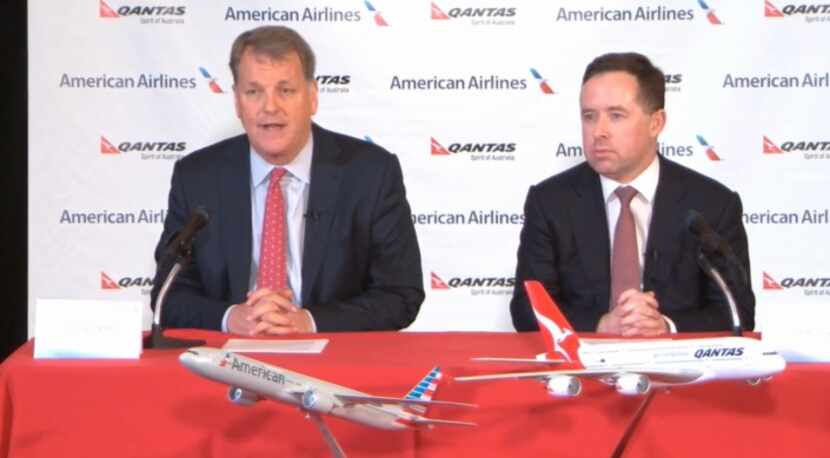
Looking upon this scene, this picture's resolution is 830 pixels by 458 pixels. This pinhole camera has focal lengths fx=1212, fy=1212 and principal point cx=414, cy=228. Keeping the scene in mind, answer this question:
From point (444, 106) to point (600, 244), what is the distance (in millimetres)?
1475

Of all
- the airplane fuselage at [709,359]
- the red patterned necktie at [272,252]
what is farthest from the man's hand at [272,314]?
the airplane fuselage at [709,359]

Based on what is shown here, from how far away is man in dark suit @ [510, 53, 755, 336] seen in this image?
13.5 ft

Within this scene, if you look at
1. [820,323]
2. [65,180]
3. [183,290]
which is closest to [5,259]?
[65,180]

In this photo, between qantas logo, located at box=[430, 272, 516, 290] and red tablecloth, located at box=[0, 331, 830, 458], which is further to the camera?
qantas logo, located at box=[430, 272, 516, 290]

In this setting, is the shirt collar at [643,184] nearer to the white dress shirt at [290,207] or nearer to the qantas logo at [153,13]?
the white dress shirt at [290,207]

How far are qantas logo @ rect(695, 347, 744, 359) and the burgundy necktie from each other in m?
1.30

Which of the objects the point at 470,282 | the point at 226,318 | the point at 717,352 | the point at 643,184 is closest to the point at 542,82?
the point at 470,282

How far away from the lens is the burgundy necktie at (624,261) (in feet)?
13.5

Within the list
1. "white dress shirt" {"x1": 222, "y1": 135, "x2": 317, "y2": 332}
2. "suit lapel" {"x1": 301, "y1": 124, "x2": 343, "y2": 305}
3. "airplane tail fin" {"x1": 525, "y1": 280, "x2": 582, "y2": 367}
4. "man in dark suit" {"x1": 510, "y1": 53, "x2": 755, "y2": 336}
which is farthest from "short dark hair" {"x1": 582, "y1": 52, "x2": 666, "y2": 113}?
"airplane tail fin" {"x1": 525, "y1": 280, "x2": 582, "y2": 367}

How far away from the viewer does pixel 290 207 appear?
4230 millimetres

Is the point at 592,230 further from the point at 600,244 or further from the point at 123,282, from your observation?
the point at 123,282

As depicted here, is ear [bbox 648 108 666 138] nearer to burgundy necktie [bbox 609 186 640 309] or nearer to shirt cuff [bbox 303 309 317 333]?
burgundy necktie [bbox 609 186 640 309]

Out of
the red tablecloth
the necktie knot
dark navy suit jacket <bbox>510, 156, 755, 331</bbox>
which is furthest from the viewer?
the necktie knot

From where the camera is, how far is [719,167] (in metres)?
5.38
